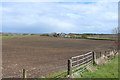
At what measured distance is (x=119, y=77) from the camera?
7.55 m

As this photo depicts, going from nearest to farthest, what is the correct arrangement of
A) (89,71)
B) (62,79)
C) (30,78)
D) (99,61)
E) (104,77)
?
(62,79) → (104,77) → (30,78) → (89,71) → (99,61)

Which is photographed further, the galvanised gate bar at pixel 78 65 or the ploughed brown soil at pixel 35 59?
the ploughed brown soil at pixel 35 59

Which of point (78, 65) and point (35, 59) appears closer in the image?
point (78, 65)

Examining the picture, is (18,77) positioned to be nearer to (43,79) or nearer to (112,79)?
(43,79)

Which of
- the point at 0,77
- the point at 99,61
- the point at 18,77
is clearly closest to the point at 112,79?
the point at 99,61

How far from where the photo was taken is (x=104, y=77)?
751 cm

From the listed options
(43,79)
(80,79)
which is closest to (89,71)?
(80,79)

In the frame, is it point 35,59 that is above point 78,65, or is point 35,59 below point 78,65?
below

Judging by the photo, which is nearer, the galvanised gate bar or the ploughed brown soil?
the galvanised gate bar

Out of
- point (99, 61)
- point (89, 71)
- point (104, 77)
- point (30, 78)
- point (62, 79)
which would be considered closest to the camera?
point (62, 79)

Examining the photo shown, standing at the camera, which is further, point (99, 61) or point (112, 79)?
point (99, 61)

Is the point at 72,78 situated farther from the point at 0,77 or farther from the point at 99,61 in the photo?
the point at 99,61

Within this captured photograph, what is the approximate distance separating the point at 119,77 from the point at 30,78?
456 cm

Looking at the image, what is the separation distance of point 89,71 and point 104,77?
4.04 feet
